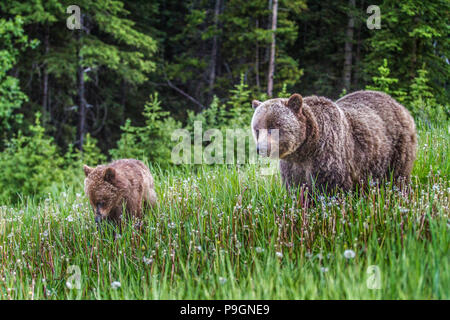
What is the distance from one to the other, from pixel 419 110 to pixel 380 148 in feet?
17.9

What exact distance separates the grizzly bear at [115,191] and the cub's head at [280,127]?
1.66 m

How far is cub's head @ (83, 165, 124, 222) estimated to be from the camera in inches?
172

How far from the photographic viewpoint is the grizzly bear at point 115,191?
4.38 metres

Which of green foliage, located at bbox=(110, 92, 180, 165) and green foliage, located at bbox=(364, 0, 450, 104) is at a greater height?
green foliage, located at bbox=(364, 0, 450, 104)

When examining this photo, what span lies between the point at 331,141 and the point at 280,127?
58cm

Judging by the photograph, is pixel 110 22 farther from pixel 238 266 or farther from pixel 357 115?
pixel 238 266

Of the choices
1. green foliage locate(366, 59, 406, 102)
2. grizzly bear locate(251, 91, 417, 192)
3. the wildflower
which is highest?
green foliage locate(366, 59, 406, 102)

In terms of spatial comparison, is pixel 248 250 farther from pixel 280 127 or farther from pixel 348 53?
pixel 348 53

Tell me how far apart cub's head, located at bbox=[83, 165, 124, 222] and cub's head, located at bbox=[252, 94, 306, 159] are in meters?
1.69

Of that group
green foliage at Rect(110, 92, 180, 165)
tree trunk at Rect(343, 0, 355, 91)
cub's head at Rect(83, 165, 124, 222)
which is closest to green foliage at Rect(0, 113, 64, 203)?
green foliage at Rect(110, 92, 180, 165)

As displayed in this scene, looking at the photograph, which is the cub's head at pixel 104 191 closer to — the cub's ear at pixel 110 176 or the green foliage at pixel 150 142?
the cub's ear at pixel 110 176

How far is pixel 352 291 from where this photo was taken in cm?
238

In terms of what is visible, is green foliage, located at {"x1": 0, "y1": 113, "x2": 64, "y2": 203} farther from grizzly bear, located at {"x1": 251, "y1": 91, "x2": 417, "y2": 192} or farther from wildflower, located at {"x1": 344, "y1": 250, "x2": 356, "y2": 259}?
wildflower, located at {"x1": 344, "y1": 250, "x2": 356, "y2": 259}
